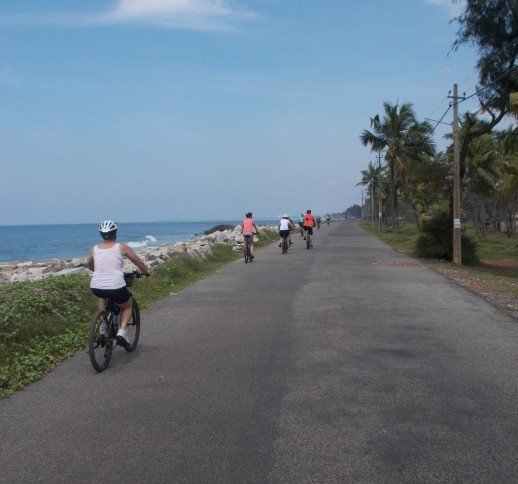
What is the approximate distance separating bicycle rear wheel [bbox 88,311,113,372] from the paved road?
177 mm

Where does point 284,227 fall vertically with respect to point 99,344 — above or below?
above

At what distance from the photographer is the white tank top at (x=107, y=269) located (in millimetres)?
7066

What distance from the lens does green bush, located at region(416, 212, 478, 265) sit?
2353 cm

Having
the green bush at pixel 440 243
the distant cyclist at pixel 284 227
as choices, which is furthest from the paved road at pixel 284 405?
the distant cyclist at pixel 284 227

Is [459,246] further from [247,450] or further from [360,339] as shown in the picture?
[247,450]

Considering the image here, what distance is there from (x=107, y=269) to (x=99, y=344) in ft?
2.87

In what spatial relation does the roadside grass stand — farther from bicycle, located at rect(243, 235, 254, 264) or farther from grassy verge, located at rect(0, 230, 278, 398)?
grassy verge, located at rect(0, 230, 278, 398)

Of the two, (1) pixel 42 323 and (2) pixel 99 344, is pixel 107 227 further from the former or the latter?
(1) pixel 42 323

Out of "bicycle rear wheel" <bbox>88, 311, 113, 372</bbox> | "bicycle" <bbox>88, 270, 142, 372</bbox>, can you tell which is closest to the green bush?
"bicycle" <bbox>88, 270, 142, 372</bbox>

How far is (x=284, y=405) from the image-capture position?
536 centimetres

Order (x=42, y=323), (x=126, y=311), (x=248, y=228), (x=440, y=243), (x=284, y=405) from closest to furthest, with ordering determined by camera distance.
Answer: (x=284, y=405)
(x=126, y=311)
(x=42, y=323)
(x=248, y=228)
(x=440, y=243)

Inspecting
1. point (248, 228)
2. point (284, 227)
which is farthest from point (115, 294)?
point (284, 227)

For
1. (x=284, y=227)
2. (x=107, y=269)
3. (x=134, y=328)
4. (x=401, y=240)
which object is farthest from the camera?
(x=401, y=240)

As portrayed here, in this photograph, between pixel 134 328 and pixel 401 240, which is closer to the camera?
pixel 134 328
